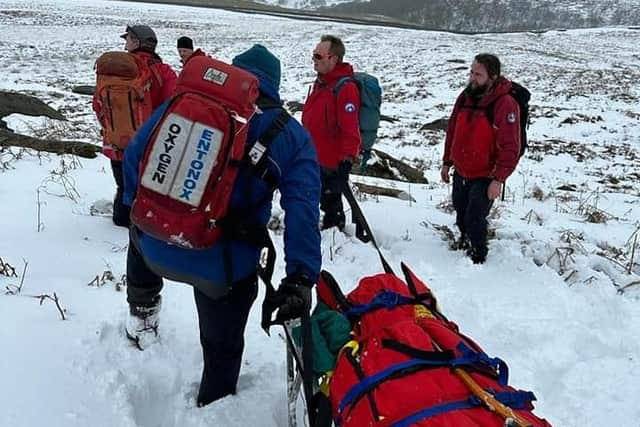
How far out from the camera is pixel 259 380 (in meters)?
3.37

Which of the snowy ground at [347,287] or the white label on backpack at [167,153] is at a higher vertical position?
the white label on backpack at [167,153]

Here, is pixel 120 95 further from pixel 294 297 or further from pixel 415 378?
pixel 415 378

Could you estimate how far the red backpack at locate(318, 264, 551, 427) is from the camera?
6.58 feet

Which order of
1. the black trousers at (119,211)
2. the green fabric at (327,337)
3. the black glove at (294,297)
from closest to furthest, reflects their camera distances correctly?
1. the black glove at (294,297)
2. the green fabric at (327,337)
3. the black trousers at (119,211)

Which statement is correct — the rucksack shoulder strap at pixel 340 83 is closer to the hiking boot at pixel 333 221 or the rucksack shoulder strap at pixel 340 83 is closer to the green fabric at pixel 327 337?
the hiking boot at pixel 333 221

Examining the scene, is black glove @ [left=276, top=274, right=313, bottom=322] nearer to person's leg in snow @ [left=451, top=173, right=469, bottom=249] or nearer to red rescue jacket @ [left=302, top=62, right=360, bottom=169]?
red rescue jacket @ [left=302, top=62, right=360, bottom=169]

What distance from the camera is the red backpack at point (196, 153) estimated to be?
2.18m

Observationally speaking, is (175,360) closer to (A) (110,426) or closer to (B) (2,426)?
(A) (110,426)

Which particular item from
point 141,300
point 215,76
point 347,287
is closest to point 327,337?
point 141,300

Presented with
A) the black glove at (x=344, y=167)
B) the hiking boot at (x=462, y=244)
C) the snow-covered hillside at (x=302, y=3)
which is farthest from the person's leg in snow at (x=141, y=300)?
the snow-covered hillside at (x=302, y=3)

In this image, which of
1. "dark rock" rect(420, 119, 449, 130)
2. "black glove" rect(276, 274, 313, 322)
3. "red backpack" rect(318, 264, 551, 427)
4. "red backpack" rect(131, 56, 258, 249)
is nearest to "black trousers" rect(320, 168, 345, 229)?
"red backpack" rect(318, 264, 551, 427)

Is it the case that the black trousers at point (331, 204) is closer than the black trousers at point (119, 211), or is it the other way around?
the black trousers at point (119, 211)

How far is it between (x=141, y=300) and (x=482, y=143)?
3113mm

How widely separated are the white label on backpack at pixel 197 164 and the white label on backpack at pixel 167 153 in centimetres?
2
